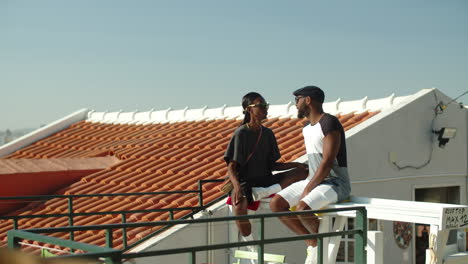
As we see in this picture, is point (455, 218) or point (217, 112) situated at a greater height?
point (217, 112)

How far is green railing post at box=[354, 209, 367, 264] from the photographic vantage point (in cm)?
506

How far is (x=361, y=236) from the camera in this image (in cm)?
507

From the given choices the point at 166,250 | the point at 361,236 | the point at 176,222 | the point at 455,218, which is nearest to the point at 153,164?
the point at 361,236

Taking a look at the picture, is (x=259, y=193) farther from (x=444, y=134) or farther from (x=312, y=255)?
(x=444, y=134)

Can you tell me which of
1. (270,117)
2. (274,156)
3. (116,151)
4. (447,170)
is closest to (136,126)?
(116,151)

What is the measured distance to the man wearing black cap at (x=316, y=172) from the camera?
17.0 ft

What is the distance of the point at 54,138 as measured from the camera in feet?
53.6

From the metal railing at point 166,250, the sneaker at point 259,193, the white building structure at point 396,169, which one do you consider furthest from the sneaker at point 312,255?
the white building structure at point 396,169

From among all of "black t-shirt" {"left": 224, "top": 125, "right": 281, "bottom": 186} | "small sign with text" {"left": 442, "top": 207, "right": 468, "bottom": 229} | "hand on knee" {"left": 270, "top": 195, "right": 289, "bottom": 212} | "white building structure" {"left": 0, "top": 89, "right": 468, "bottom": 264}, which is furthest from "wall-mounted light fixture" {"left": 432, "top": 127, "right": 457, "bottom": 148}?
"hand on knee" {"left": 270, "top": 195, "right": 289, "bottom": 212}

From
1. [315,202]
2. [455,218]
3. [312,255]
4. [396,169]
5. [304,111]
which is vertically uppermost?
[304,111]

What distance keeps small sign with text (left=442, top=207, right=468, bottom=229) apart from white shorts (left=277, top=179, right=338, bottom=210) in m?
0.98

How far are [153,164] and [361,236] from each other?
597cm

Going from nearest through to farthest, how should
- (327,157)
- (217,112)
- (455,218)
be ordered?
(455,218), (327,157), (217,112)

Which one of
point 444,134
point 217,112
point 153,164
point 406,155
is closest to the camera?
point 406,155
